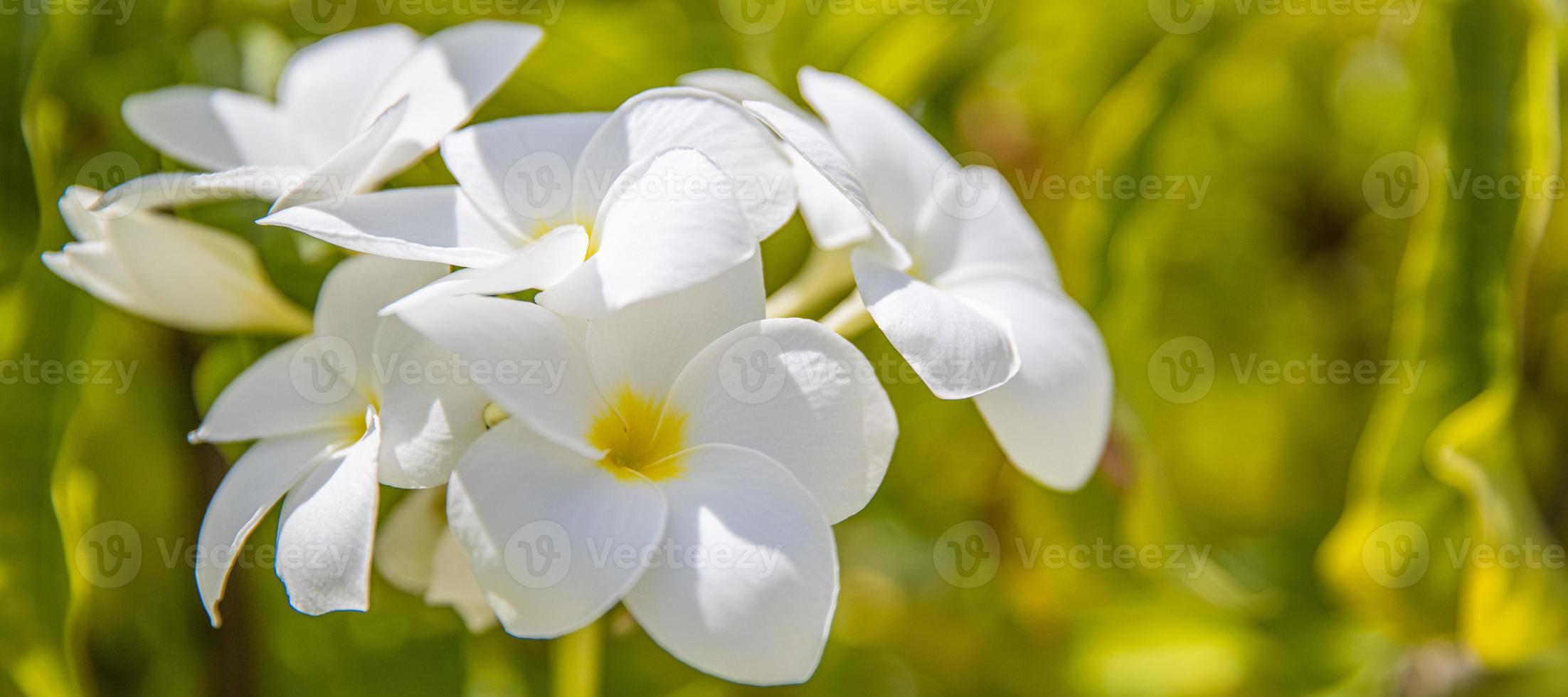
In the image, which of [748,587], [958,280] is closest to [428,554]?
[748,587]

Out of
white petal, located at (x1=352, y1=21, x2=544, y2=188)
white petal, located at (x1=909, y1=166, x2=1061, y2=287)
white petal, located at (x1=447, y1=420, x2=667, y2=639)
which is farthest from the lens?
white petal, located at (x1=909, y1=166, x2=1061, y2=287)

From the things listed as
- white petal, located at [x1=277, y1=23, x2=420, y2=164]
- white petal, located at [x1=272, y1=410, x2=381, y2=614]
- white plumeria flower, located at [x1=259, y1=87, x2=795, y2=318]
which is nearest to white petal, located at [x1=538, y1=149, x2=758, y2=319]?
white plumeria flower, located at [x1=259, y1=87, x2=795, y2=318]

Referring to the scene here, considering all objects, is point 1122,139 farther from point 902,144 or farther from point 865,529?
point 865,529

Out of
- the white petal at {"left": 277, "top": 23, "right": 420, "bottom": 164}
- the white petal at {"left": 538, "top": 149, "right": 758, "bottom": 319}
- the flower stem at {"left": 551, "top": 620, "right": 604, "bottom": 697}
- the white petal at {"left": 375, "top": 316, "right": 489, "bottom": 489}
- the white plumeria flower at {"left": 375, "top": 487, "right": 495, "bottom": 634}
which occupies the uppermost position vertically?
the white petal at {"left": 538, "top": 149, "right": 758, "bottom": 319}

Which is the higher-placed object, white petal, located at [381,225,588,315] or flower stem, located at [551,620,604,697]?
white petal, located at [381,225,588,315]

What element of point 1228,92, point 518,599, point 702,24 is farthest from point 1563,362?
point 518,599

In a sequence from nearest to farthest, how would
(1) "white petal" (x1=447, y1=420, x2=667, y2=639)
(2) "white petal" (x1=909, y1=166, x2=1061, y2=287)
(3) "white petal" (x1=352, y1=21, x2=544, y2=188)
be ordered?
(1) "white petal" (x1=447, y1=420, x2=667, y2=639) < (3) "white petal" (x1=352, y1=21, x2=544, y2=188) < (2) "white petal" (x1=909, y1=166, x2=1061, y2=287)

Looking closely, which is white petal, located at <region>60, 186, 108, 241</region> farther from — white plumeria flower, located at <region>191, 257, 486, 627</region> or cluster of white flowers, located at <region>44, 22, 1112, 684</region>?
white plumeria flower, located at <region>191, 257, 486, 627</region>
